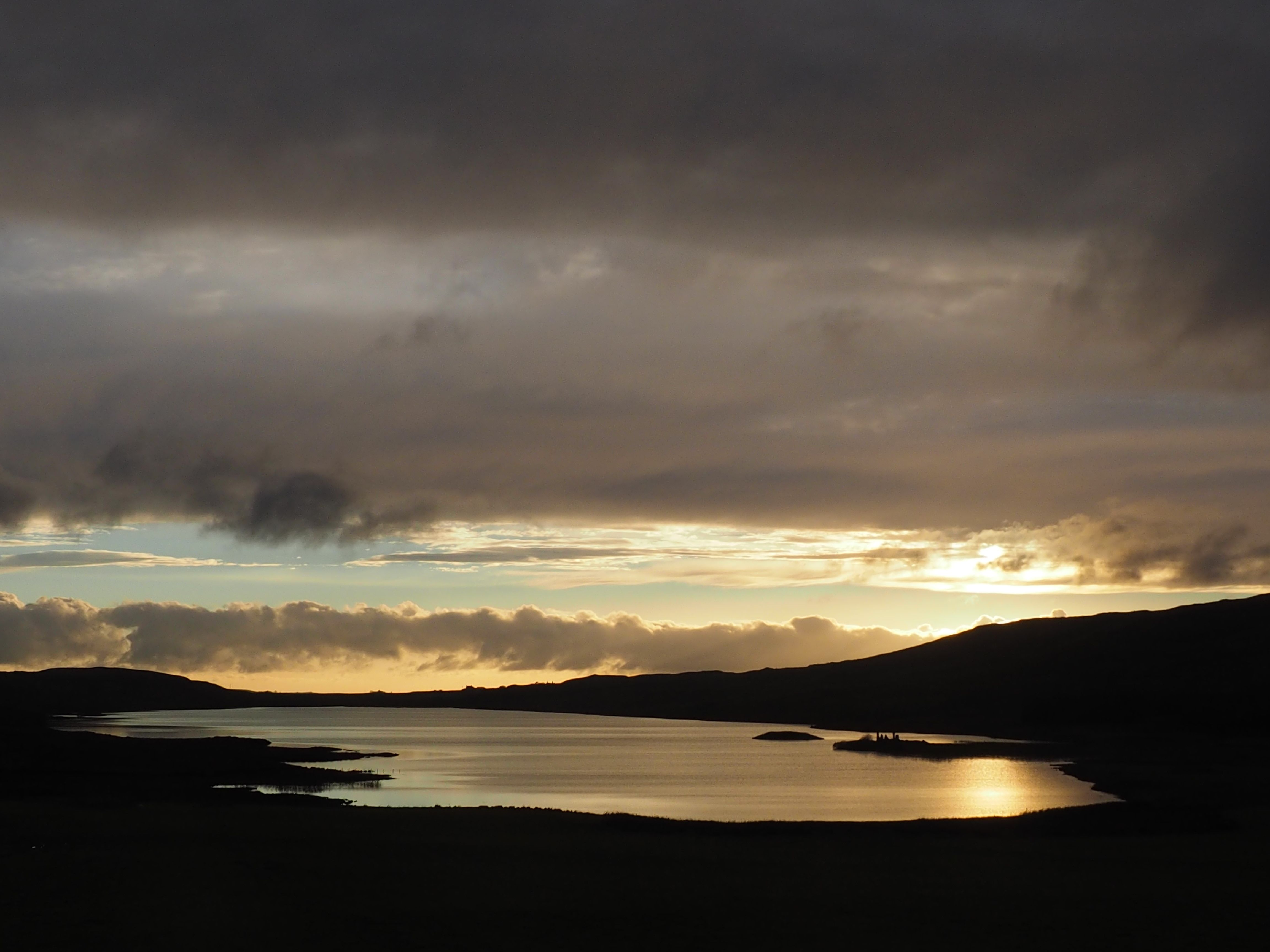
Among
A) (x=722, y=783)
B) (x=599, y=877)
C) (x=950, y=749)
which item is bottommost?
(x=950, y=749)

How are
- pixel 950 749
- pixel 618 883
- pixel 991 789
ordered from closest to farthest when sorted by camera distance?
pixel 618 883 → pixel 991 789 → pixel 950 749

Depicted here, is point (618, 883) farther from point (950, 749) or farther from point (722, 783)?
point (950, 749)

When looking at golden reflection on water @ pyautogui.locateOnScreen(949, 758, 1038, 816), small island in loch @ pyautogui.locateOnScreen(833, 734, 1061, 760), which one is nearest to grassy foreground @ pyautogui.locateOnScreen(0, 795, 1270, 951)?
golden reflection on water @ pyautogui.locateOnScreen(949, 758, 1038, 816)

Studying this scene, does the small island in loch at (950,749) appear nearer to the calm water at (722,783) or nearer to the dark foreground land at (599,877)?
the calm water at (722,783)

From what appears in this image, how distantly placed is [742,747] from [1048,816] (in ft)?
323

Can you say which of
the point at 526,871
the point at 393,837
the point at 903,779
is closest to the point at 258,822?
the point at 393,837

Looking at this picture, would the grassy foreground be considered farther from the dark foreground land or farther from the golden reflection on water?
the golden reflection on water

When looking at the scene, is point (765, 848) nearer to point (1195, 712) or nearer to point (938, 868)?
point (938, 868)

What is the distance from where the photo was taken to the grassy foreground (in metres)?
28.7

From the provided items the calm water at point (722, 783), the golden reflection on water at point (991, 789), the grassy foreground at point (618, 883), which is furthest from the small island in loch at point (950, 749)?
the grassy foreground at point (618, 883)

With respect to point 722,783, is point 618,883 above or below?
above

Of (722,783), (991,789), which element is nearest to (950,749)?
(991,789)

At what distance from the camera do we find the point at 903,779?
94.8 metres

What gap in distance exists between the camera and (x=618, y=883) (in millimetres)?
36188
